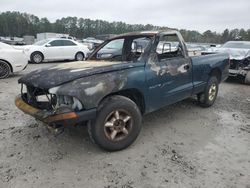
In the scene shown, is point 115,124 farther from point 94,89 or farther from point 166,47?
point 166,47

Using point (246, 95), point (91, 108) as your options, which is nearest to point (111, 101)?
point (91, 108)

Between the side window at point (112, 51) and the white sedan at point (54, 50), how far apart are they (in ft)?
31.8

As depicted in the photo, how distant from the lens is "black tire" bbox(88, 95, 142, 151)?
3658 mm

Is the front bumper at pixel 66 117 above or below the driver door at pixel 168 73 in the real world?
below

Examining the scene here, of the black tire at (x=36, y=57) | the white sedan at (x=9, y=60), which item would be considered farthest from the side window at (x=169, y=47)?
the black tire at (x=36, y=57)

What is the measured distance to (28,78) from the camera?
409 cm

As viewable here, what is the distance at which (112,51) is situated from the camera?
5.51 metres

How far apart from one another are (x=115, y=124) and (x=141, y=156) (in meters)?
0.59

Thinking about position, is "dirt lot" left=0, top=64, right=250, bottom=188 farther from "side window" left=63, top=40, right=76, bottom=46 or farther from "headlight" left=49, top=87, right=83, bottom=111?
"side window" left=63, top=40, right=76, bottom=46

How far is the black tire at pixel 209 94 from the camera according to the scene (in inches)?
238

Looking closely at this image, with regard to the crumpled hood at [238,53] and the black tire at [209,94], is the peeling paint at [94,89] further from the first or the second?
the crumpled hood at [238,53]

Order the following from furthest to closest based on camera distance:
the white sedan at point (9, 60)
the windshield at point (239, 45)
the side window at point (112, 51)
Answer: the windshield at point (239, 45) < the white sedan at point (9, 60) < the side window at point (112, 51)

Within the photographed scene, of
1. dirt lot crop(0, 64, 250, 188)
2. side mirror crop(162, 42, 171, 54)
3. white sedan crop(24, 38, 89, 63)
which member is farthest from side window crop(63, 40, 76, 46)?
side mirror crop(162, 42, 171, 54)

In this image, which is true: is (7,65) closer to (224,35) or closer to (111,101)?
(111,101)
